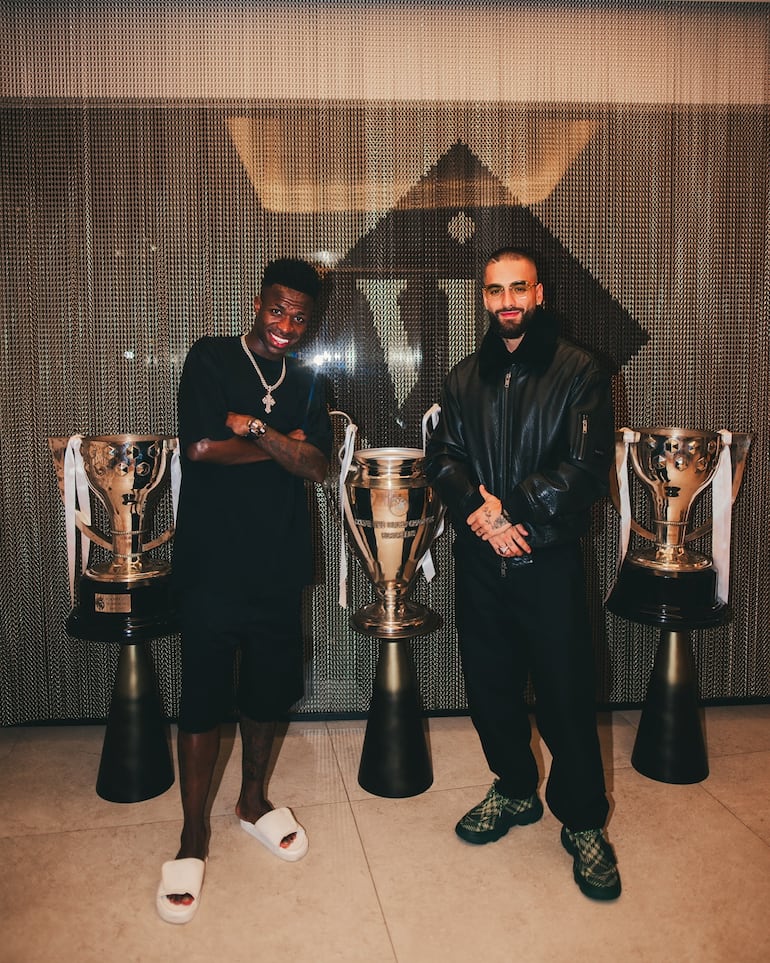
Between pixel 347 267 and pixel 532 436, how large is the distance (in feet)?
4.13

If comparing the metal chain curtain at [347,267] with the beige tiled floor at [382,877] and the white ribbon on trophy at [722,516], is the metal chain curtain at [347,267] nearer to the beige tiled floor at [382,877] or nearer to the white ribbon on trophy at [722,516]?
the white ribbon on trophy at [722,516]

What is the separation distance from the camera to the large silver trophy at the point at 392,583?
2480mm

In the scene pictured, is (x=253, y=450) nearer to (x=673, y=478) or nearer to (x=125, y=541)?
(x=125, y=541)

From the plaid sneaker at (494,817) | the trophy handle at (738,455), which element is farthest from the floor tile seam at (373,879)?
the trophy handle at (738,455)

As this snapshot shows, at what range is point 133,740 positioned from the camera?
2.58m

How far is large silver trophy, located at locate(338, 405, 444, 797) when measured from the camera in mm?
2480

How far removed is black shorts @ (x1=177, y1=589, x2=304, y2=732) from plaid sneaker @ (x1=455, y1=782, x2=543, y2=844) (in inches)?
25.3

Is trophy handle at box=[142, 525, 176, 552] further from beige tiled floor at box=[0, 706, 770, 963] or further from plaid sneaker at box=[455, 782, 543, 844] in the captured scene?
plaid sneaker at box=[455, 782, 543, 844]

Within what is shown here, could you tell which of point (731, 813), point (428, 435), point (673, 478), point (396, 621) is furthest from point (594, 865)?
point (428, 435)

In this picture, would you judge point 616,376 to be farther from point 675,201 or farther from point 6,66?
point 6,66

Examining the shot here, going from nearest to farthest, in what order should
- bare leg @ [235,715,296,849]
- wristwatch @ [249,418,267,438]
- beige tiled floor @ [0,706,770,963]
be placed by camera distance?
beige tiled floor @ [0,706,770,963] → wristwatch @ [249,418,267,438] → bare leg @ [235,715,296,849]

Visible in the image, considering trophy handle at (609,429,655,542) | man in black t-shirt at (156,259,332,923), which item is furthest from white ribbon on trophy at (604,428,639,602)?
man in black t-shirt at (156,259,332,923)

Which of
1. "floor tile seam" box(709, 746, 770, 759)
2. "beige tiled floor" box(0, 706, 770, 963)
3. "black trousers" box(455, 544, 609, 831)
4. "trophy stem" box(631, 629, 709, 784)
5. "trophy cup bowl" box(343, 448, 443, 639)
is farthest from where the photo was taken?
"floor tile seam" box(709, 746, 770, 759)

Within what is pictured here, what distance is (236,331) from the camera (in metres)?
3.02
